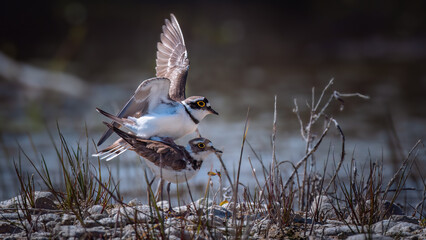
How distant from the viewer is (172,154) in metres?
4.99

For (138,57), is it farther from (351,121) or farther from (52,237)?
(52,237)

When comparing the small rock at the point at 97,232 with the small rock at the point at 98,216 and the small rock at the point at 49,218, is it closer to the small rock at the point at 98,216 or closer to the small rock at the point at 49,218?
the small rock at the point at 98,216

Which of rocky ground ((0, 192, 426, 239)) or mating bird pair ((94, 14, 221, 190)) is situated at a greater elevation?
mating bird pair ((94, 14, 221, 190))

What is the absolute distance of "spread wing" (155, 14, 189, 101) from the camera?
649cm

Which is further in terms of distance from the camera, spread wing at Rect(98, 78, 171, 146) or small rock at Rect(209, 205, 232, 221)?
spread wing at Rect(98, 78, 171, 146)

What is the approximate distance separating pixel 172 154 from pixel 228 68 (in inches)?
493

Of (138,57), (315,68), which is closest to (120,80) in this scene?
(138,57)

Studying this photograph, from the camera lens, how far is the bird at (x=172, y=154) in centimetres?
497

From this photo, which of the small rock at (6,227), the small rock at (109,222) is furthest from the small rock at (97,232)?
the small rock at (6,227)

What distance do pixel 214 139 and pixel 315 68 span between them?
6702 millimetres

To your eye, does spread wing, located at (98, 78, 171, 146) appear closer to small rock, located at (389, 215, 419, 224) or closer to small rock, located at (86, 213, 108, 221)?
small rock, located at (86, 213, 108, 221)

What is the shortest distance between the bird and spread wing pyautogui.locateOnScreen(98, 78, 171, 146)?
1.65 feet

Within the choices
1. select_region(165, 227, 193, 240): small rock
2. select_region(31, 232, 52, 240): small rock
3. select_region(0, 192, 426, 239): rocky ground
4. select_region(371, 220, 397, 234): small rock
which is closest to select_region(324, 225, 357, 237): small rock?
select_region(0, 192, 426, 239): rocky ground

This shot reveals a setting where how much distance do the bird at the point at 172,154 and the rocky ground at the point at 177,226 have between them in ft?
1.08
